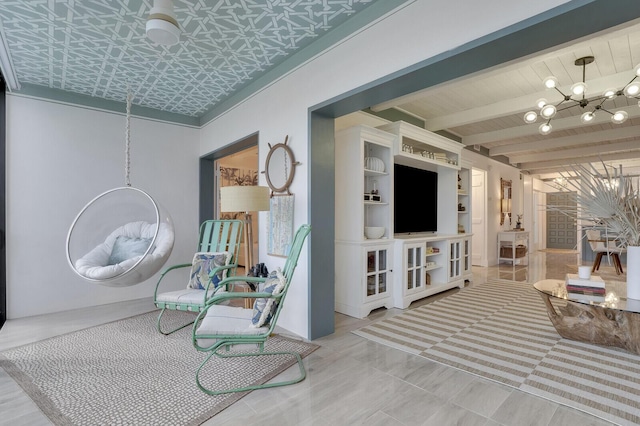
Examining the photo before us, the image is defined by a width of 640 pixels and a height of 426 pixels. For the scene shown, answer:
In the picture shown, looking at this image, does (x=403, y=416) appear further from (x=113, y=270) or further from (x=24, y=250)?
(x=24, y=250)

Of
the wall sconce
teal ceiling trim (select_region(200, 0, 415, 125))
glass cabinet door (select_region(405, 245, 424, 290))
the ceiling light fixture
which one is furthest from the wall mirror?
the wall sconce

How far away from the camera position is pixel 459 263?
5074 mm

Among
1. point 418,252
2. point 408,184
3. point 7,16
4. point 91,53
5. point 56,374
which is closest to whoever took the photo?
point 56,374

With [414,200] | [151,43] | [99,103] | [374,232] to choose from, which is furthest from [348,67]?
[99,103]

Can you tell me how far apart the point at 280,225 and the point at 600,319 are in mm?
2967

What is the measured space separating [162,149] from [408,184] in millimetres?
3683

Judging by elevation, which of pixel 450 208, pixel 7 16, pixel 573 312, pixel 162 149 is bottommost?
pixel 573 312

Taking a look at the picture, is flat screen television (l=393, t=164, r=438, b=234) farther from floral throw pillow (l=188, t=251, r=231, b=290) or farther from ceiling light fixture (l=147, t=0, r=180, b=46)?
ceiling light fixture (l=147, t=0, r=180, b=46)

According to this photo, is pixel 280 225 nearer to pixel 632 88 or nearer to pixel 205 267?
pixel 205 267

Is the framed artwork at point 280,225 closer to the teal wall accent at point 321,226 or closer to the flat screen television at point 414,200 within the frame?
the teal wall accent at point 321,226

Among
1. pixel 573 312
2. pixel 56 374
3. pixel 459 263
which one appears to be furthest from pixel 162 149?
pixel 573 312

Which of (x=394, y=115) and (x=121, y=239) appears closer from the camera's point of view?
(x=121, y=239)

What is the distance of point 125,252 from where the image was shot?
10.7 feet

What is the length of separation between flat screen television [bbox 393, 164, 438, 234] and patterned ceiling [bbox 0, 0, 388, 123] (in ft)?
7.66
